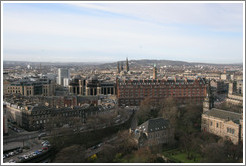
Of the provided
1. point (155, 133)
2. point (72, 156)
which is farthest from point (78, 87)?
point (72, 156)

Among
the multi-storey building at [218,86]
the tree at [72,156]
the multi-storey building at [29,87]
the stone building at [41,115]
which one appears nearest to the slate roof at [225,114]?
the stone building at [41,115]

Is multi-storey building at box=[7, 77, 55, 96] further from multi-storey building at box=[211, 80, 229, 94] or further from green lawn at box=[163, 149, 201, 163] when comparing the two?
multi-storey building at box=[211, 80, 229, 94]

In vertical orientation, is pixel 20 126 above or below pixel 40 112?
below

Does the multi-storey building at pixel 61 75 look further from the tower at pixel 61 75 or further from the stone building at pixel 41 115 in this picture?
the stone building at pixel 41 115

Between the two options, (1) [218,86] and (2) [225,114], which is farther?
(1) [218,86]

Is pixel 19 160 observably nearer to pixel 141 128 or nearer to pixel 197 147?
pixel 141 128

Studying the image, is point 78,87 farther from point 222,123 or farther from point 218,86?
point 218,86

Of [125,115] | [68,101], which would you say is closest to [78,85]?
[68,101]
